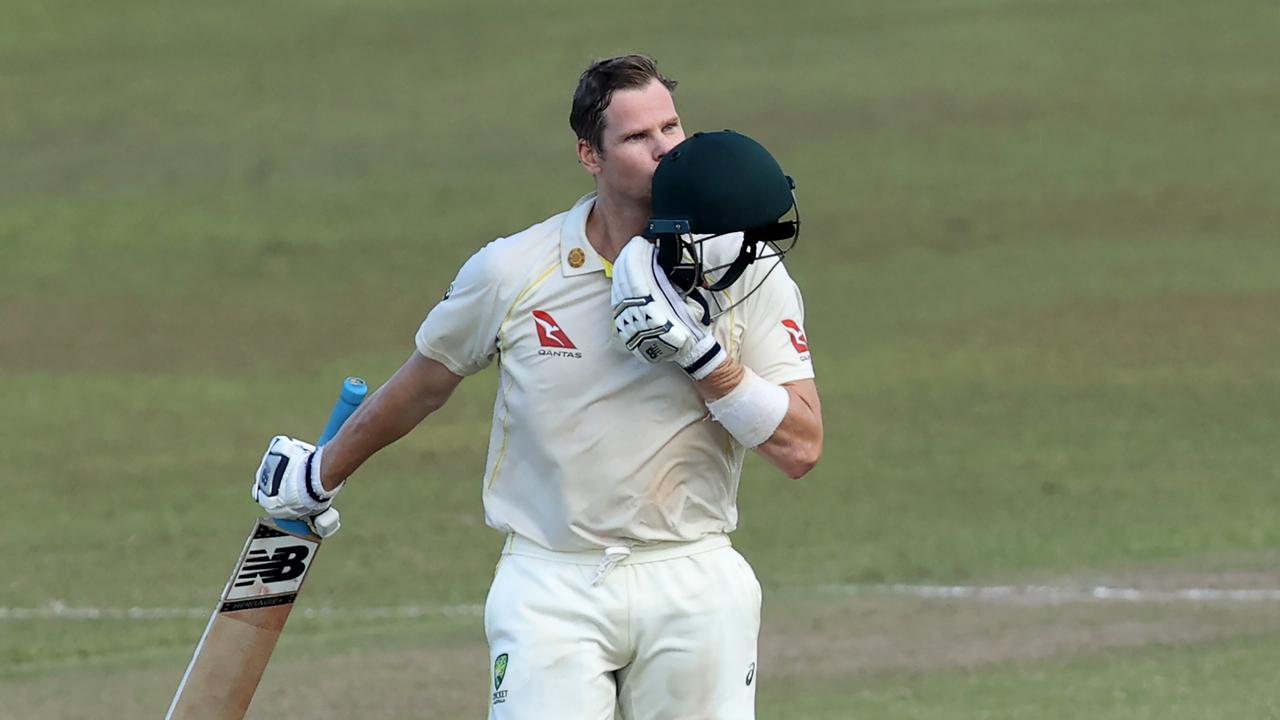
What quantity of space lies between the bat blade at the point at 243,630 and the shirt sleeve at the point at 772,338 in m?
1.54

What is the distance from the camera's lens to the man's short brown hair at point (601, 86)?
5.05 metres

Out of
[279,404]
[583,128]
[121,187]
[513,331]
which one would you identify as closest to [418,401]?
[513,331]

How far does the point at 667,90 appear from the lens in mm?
5129

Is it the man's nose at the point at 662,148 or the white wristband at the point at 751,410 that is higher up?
the man's nose at the point at 662,148

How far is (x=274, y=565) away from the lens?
6.06m

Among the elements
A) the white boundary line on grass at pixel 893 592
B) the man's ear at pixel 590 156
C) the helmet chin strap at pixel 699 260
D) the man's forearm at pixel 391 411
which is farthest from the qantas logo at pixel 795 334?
the white boundary line on grass at pixel 893 592

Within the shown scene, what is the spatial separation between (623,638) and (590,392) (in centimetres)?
57

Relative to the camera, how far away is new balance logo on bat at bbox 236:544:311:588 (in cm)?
602

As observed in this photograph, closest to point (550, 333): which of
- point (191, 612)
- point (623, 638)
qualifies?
point (623, 638)

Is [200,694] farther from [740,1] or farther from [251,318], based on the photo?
[740,1]

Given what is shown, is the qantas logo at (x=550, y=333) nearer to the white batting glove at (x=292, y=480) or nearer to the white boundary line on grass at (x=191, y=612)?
the white batting glove at (x=292, y=480)

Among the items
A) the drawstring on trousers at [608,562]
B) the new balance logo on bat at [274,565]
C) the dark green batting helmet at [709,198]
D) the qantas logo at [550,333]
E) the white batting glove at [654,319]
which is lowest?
the new balance logo on bat at [274,565]

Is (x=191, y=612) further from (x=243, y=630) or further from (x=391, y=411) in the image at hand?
(x=391, y=411)

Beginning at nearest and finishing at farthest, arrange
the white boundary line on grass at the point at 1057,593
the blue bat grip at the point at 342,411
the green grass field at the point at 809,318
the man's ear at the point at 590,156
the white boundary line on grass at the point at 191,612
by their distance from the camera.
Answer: the man's ear at the point at 590,156 < the blue bat grip at the point at 342,411 < the green grass field at the point at 809,318 < the white boundary line on grass at the point at 1057,593 < the white boundary line on grass at the point at 191,612
